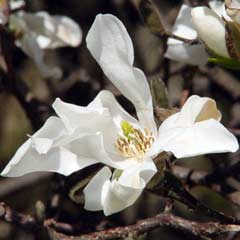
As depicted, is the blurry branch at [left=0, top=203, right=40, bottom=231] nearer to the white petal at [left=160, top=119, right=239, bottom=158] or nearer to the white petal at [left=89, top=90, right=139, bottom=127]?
the white petal at [left=89, top=90, right=139, bottom=127]

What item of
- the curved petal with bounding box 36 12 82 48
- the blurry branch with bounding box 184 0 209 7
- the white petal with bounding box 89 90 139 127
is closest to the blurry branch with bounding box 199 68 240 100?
the blurry branch with bounding box 184 0 209 7

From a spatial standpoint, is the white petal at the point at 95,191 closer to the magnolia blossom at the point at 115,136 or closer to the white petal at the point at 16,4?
the magnolia blossom at the point at 115,136

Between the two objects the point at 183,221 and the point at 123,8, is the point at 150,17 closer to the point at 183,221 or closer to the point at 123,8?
the point at 183,221

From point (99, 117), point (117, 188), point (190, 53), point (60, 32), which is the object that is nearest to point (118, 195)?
point (117, 188)

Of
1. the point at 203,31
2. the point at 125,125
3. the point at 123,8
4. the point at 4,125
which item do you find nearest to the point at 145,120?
the point at 125,125

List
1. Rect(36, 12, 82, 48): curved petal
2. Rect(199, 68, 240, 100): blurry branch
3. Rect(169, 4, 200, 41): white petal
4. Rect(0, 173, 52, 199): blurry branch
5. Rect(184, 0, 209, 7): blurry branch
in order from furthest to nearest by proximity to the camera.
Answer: Rect(0, 173, 52, 199): blurry branch < Rect(199, 68, 240, 100): blurry branch < Rect(36, 12, 82, 48): curved petal < Rect(184, 0, 209, 7): blurry branch < Rect(169, 4, 200, 41): white petal
